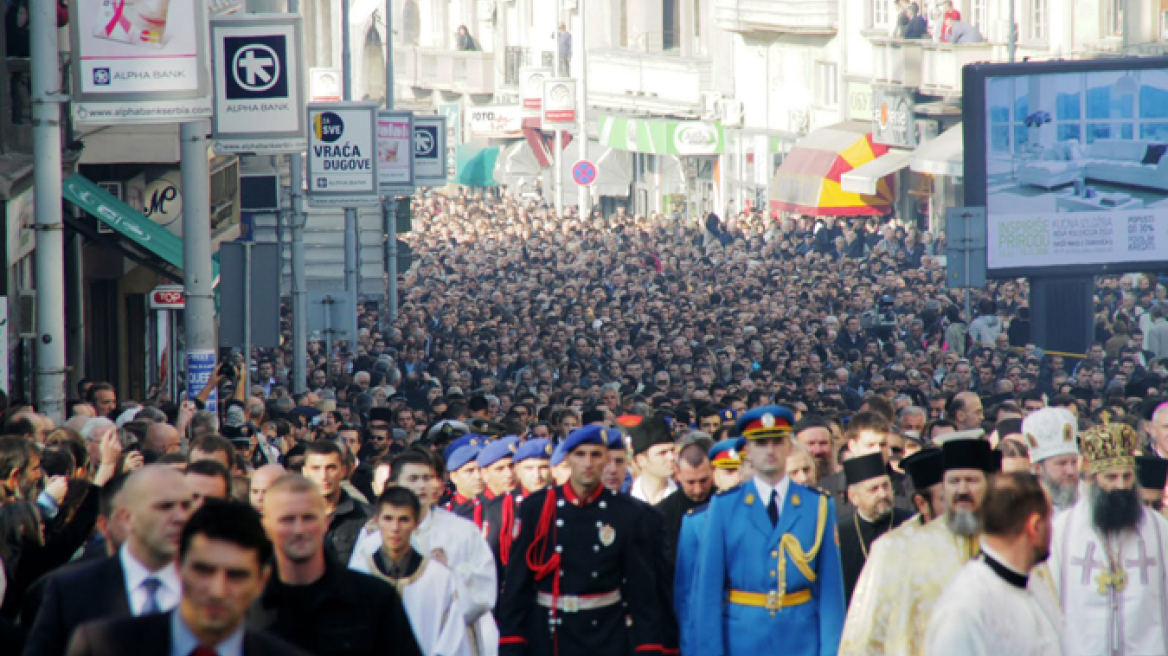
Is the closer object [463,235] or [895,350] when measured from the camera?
[895,350]

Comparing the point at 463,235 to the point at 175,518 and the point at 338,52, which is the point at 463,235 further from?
the point at 175,518

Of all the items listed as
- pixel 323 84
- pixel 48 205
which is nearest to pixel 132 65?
pixel 48 205

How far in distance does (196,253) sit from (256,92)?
205 centimetres

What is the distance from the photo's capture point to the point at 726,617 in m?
9.02

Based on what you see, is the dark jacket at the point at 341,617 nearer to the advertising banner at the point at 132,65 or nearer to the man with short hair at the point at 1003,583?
the man with short hair at the point at 1003,583

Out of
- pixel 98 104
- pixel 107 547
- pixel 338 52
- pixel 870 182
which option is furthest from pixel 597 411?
pixel 338 52

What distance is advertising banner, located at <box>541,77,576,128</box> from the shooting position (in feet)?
234

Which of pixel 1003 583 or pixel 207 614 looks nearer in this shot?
pixel 207 614

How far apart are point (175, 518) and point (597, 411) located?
11.5 m

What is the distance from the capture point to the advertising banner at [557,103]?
7138 centimetres

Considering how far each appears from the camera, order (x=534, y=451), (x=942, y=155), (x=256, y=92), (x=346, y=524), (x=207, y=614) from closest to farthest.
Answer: (x=207, y=614)
(x=346, y=524)
(x=534, y=451)
(x=256, y=92)
(x=942, y=155)

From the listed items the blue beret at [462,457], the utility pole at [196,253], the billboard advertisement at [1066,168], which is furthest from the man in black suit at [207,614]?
the billboard advertisement at [1066,168]

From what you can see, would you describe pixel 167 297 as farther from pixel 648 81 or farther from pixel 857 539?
pixel 648 81

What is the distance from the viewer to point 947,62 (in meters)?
49.6
